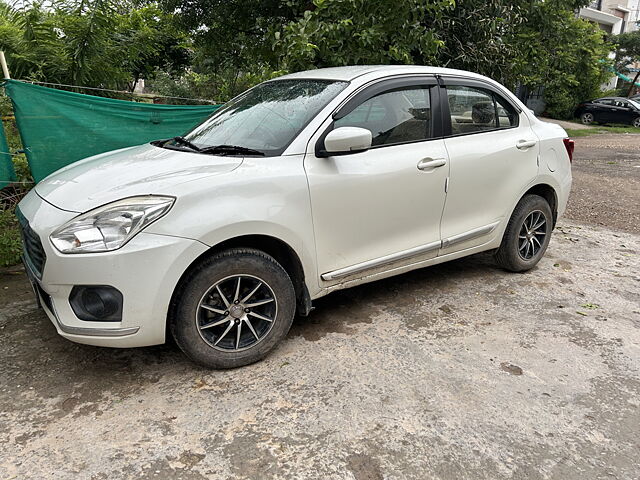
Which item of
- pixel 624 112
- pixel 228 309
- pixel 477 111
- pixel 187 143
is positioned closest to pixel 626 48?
pixel 624 112

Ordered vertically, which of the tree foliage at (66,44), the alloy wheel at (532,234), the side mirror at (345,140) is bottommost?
the alloy wheel at (532,234)

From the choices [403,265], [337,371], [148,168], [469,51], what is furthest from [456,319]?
[469,51]

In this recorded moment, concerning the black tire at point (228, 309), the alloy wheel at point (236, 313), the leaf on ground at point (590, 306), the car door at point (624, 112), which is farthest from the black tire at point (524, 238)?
the car door at point (624, 112)

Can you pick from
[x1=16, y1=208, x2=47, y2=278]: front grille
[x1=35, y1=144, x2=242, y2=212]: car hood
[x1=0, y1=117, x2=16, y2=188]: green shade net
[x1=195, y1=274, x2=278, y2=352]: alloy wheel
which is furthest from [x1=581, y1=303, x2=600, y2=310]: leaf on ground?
[x1=0, y1=117, x2=16, y2=188]: green shade net

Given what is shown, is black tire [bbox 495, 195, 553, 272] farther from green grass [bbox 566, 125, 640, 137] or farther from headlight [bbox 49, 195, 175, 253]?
green grass [bbox 566, 125, 640, 137]

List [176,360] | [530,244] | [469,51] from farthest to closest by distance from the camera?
[469,51], [530,244], [176,360]

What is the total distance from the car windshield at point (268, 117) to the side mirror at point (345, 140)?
0.25 m

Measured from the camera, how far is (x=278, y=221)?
292 cm

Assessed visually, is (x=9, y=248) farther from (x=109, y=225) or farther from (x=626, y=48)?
(x=626, y=48)

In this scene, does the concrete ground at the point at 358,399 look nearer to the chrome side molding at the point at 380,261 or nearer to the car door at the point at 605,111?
the chrome side molding at the point at 380,261

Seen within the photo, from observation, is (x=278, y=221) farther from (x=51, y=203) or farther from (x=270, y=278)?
(x=51, y=203)

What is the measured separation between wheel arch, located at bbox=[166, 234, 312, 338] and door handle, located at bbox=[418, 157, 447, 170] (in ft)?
3.74

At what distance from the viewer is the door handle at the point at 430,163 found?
355cm

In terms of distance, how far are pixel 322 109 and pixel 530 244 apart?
7.98 feet
